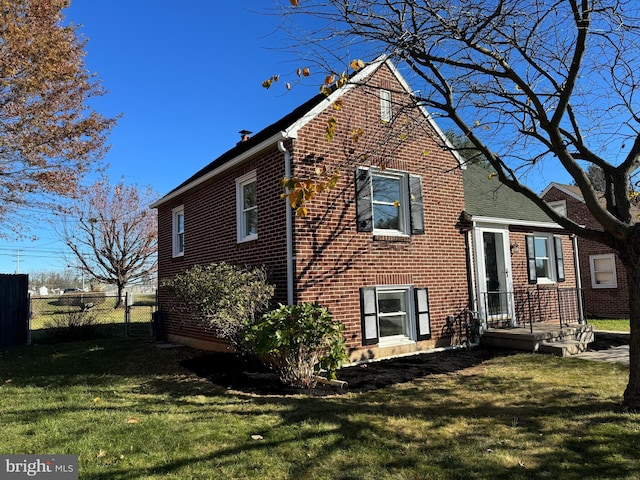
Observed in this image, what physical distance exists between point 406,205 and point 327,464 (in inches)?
275

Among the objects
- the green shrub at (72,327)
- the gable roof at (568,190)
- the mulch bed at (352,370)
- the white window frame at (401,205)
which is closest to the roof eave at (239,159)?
the white window frame at (401,205)

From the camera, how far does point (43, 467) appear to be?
12.6ft

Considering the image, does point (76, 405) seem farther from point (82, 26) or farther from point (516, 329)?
point (82, 26)

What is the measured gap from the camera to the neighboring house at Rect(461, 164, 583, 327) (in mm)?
11258

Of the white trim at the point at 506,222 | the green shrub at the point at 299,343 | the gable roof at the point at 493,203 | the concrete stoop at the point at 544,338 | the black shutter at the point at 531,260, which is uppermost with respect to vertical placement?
the gable roof at the point at 493,203

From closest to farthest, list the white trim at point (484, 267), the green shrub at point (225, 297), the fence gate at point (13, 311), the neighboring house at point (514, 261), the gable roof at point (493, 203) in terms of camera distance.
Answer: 1. the green shrub at point (225, 297)
2. the white trim at point (484, 267)
3. the neighboring house at point (514, 261)
4. the gable roof at point (493, 203)
5. the fence gate at point (13, 311)

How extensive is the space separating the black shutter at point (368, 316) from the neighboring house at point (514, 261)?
3411 millimetres

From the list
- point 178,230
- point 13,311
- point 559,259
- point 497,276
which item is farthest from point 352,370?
point 13,311

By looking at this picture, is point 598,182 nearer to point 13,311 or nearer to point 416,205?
point 416,205

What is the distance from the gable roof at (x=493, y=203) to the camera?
38.9 feet

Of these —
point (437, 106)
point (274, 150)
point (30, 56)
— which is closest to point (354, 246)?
point (274, 150)

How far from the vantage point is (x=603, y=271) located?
19.8 m

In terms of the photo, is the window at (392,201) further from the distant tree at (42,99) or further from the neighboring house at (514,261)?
the distant tree at (42,99)

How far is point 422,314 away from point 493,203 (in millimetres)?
4979
